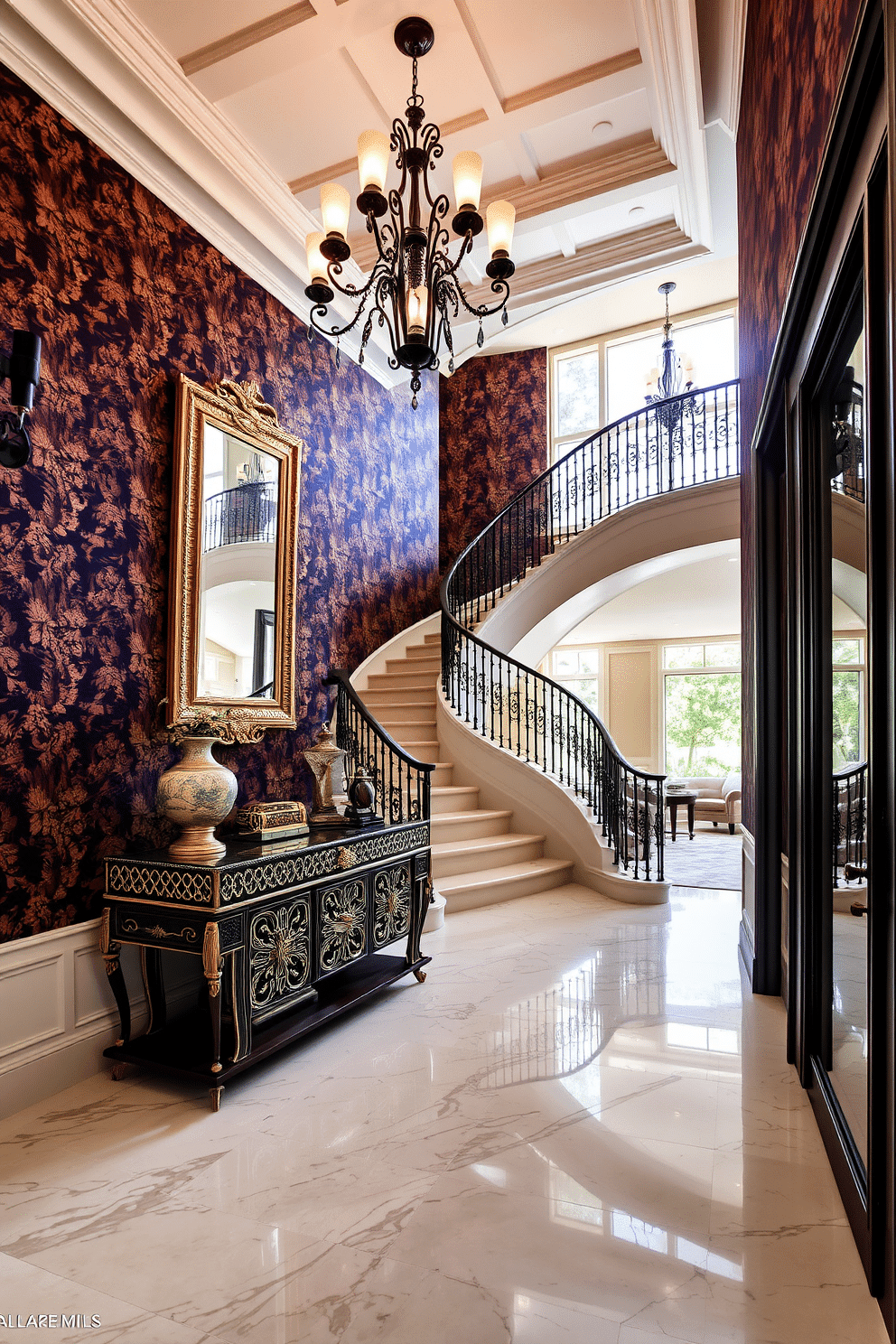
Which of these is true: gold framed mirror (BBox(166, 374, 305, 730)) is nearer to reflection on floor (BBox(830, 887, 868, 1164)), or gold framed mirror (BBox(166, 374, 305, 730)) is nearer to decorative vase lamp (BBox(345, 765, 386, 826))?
decorative vase lamp (BBox(345, 765, 386, 826))

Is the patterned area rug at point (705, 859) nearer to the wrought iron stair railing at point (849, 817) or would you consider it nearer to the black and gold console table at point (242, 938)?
the black and gold console table at point (242, 938)

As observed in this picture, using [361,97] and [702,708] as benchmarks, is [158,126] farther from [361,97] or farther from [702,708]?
[702,708]

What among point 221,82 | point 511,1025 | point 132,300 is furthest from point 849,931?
point 221,82

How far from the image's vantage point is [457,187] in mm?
3078

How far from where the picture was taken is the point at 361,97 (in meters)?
3.80

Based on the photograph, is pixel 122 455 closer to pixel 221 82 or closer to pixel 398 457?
pixel 221 82

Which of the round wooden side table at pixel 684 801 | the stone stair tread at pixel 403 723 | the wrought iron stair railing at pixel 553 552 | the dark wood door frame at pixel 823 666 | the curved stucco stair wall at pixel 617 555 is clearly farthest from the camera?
the round wooden side table at pixel 684 801

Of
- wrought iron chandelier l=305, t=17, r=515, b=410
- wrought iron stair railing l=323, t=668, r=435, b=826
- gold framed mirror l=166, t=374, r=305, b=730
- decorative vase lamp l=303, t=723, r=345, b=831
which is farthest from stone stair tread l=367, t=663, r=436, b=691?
wrought iron chandelier l=305, t=17, r=515, b=410

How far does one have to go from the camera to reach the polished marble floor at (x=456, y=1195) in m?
1.62

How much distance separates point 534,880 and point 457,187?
14.5ft

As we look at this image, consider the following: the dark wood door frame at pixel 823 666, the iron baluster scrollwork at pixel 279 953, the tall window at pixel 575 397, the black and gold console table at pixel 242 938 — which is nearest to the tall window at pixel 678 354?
the tall window at pixel 575 397

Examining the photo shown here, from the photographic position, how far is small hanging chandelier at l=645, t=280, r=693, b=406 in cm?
852

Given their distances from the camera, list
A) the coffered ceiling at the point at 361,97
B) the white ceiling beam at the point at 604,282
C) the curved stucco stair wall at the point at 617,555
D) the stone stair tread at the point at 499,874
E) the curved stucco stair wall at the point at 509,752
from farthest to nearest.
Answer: the curved stucco stair wall at the point at 617,555 < the curved stucco stair wall at the point at 509,752 < the stone stair tread at the point at 499,874 < the white ceiling beam at the point at 604,282 < the coffered ceiling at the point at 361,97

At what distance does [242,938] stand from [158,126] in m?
3.65
